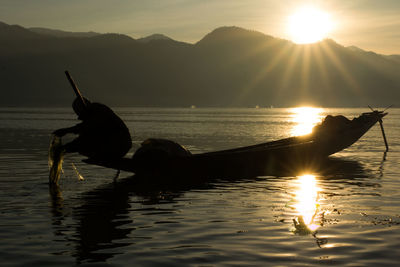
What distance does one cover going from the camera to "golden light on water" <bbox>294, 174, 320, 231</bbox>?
40.4 feet

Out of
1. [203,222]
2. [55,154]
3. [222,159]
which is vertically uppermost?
[55,154]

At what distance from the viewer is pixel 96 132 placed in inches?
707

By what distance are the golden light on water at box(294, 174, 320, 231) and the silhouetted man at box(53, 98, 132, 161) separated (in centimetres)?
653

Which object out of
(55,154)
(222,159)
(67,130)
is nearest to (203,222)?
(67,130)

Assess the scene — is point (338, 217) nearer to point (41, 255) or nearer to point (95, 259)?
point (95, 259)

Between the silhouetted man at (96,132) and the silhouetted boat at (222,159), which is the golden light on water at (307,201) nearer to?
the silhouetted boat at (222,159)

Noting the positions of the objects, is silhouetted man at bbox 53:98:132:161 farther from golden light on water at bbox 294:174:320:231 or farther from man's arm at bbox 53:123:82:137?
golden light on water at bbox 294:174:320:231

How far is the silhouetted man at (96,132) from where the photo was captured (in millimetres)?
17688

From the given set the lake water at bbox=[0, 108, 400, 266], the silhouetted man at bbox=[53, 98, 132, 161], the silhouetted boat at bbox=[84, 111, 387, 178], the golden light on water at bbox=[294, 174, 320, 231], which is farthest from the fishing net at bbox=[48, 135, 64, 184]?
the golden light on water at bbox=[294, 174, 320, 231]

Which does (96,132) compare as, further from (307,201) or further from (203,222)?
(307,201)

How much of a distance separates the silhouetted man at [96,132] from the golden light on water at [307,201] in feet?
21.4

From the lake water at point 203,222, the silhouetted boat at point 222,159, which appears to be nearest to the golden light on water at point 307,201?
the lake water at point 203,222

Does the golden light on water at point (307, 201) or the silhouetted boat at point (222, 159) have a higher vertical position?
the silhouetted boat at point (222, 159)

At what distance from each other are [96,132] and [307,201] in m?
7.42
